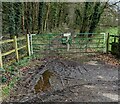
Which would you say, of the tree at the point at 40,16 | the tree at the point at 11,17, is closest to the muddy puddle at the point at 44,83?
the tree at the point at 11,17

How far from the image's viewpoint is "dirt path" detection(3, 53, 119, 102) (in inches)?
212

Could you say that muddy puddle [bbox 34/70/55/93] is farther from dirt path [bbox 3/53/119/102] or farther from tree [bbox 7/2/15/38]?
tree [bbox 7/2/15/38]

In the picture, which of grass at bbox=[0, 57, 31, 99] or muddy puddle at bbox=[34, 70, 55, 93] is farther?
muddy puddle at bbox=[34, 70, 55, 93]

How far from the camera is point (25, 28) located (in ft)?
56.4

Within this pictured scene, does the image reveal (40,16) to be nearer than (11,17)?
No

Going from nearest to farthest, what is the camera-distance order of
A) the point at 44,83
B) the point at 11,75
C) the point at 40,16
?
the point at 44,83 → the point at 11,75 → the point at 40,16

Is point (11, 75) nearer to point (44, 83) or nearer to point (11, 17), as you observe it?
point (44, 83)

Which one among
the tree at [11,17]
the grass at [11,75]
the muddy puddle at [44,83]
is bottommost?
the muddy puddle at [44,83]

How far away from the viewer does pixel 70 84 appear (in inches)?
257

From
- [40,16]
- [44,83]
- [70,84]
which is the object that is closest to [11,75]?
[44,83]

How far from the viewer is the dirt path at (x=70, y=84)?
5.39 m

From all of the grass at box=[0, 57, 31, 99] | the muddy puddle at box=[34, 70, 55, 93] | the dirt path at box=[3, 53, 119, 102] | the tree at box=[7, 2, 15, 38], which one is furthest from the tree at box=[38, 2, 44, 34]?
the muddy puddle at box=[34, 70, 55, 93]

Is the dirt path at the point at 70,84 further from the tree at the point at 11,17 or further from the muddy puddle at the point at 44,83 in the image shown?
the tree at the point at 11,17

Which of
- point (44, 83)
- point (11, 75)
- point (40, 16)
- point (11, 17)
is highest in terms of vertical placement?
point (40, 16)
